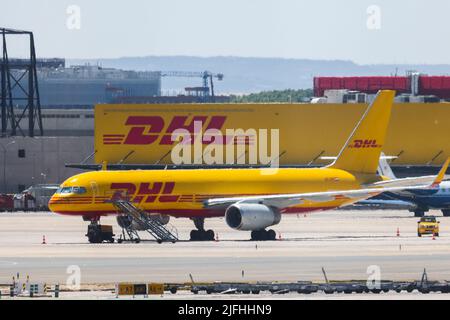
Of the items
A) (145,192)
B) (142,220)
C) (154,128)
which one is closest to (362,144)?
(145,192)

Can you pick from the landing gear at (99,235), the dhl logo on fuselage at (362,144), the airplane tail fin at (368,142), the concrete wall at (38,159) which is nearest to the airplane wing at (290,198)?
the airplane tail fin at (368,142)

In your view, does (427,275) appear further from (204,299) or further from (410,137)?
(410,137)

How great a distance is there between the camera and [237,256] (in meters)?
79.2

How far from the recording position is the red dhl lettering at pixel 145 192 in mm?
96375

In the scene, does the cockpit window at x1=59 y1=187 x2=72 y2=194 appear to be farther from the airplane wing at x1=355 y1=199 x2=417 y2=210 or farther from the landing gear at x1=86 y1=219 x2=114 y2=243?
the airplane wing at x1=355 y1=199 x2=417 y2=210

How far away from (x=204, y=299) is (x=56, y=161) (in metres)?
120

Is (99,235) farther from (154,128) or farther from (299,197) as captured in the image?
(154,128)

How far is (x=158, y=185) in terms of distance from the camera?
318ft

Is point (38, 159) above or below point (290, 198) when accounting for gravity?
below

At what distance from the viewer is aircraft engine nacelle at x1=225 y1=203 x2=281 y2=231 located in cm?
9481

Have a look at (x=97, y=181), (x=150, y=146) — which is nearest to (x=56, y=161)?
(x=150, y=146)

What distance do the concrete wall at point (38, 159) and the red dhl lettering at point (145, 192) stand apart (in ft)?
250

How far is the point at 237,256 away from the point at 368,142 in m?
26.3

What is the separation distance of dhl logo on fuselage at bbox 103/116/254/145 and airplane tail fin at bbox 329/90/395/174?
55.5 meters
